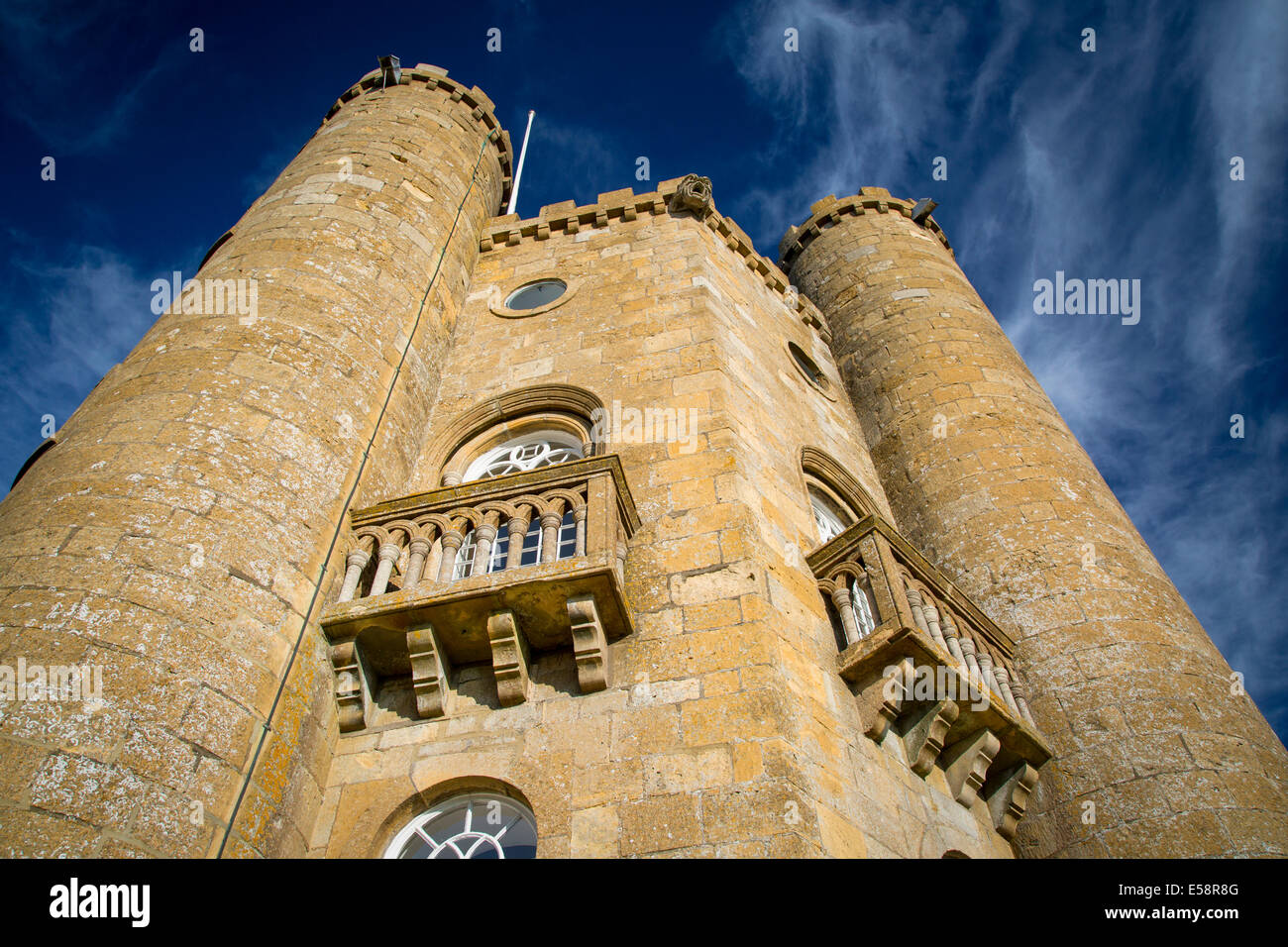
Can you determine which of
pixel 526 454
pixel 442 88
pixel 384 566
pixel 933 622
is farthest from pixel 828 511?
pixel 442 88

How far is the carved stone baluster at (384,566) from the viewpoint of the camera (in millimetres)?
6895

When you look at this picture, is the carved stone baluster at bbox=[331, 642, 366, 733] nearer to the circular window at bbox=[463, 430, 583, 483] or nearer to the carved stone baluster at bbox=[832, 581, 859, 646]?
the circular window at bbox=[463, 430, 583, 483]

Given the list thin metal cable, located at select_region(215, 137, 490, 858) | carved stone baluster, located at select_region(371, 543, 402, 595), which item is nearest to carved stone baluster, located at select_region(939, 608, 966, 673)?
carved stone baluster, located at select_region(371, 543, 402, 595)

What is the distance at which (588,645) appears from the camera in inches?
252

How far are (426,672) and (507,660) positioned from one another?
63 centimetres

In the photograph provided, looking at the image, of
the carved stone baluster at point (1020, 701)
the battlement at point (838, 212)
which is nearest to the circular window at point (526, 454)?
the carved stone baluster at point (1020, 701)

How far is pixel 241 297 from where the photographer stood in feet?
27.6

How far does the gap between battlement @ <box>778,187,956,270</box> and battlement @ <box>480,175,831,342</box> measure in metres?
4.39

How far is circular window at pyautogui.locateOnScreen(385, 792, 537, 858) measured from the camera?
5.98 m

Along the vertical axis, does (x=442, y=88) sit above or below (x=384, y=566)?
above

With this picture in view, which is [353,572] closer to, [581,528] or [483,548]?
[483,548]
